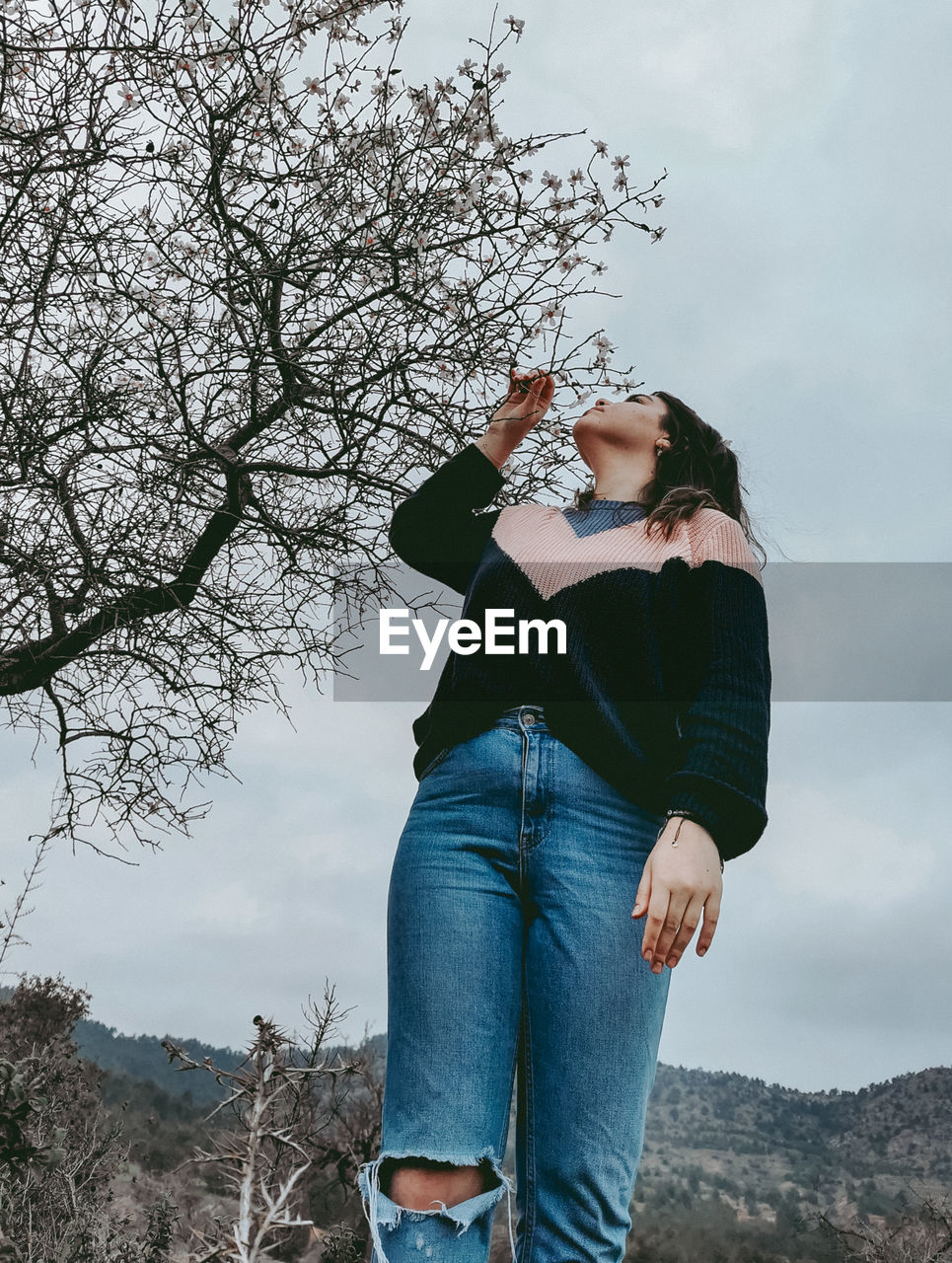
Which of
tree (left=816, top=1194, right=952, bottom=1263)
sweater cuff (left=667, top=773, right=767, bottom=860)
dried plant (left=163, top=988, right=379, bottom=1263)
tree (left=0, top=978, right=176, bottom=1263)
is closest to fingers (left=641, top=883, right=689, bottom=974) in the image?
sweater cuff (left=667, top=773, right=767, bottom=860)

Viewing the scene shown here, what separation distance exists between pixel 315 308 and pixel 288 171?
1.60ft

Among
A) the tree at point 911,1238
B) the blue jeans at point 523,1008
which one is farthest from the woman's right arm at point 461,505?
the tree at point 911,1238

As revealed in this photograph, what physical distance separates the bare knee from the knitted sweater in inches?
24.8

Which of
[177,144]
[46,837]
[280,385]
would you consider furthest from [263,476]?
[46,837]

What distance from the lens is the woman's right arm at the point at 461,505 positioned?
2240 mm

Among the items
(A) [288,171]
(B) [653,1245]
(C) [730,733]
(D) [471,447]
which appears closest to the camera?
(C) [730,733]

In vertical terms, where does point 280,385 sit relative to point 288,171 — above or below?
below

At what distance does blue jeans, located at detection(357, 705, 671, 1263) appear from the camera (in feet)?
4.94

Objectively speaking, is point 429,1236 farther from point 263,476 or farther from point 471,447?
point 263,476

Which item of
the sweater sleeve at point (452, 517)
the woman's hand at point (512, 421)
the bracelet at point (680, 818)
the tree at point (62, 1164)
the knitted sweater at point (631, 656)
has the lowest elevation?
the tree at point (62, 1164)

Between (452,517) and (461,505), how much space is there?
0.03 meters

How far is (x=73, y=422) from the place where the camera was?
4.20 metres

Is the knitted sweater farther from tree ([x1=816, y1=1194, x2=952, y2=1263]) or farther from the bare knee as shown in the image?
tree ([x1=816, y1=1194, x2=952, y2=1263])
